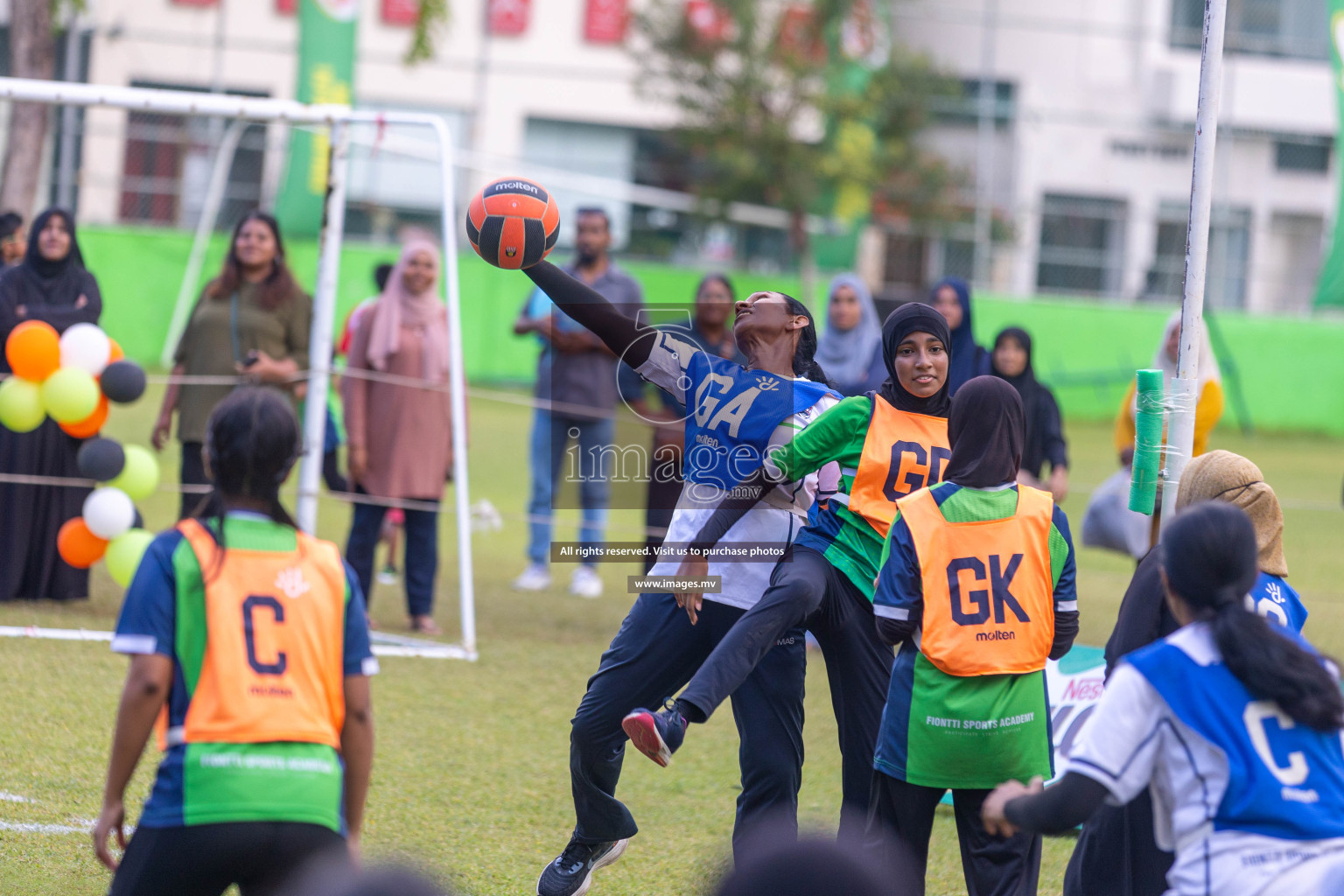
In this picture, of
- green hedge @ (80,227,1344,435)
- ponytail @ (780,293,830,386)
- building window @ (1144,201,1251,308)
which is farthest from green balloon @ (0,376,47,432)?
building window @ (1144,201,1251,308)

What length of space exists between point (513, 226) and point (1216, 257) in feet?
75.3

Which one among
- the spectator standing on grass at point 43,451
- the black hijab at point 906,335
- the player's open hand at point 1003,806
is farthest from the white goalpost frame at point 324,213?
the player's open hand at point 1003,806

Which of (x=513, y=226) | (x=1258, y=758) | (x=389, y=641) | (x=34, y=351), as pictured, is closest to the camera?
(x=1258, y=758)

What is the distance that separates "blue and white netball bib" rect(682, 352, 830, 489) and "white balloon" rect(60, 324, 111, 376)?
391 centimetres

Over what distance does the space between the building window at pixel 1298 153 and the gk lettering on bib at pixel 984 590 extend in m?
24.7

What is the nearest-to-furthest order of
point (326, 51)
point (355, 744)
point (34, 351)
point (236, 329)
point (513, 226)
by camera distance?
1. point (355, 744)
2. point (513, 226)
3. point (34, 351)
4. point (236, 329)
5. point (326, 51)

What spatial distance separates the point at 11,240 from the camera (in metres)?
8.48

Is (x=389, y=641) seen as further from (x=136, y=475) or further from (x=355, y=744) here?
(x=355, y=744)

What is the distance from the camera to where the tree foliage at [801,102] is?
72.8 feet

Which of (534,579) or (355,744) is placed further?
(534,579)

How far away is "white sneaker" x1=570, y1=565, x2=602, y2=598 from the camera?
9.47 meters

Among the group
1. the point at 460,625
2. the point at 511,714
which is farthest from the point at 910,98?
the point at 511,714

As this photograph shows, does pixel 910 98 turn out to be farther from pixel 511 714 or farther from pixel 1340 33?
pixel 511 714

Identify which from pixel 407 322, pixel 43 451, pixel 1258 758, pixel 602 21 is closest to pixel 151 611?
pixel 1258 758
